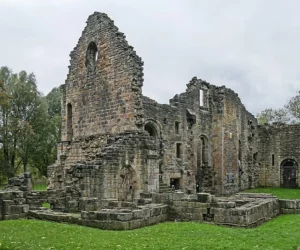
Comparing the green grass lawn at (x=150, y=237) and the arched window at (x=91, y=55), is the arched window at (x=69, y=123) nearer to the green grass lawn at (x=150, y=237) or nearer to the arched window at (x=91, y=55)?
the arched window at (x=91, y=55)

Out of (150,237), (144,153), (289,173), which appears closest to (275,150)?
(289,173)

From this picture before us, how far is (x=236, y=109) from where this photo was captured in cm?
3797

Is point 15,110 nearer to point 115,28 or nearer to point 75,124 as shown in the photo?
point 75,124

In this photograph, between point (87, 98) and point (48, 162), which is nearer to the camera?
point (87, 98)

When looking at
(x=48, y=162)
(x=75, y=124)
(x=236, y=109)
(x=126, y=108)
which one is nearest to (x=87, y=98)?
(x=75, y=124)

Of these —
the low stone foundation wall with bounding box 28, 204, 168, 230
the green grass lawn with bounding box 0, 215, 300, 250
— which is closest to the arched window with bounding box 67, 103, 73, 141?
the low stone foundation wall with bounding box 28, 204, 168, 230

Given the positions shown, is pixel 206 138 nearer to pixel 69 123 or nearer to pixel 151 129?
pixel 151 129

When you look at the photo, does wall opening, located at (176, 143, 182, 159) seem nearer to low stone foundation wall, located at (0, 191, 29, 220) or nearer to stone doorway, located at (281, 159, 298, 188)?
low stone foundation wall, located at (0, 191, 29, 220)

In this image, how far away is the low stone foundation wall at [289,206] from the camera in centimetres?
1822

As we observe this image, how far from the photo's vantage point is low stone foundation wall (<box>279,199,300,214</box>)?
59.8 feet

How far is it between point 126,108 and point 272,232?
11.4 metres

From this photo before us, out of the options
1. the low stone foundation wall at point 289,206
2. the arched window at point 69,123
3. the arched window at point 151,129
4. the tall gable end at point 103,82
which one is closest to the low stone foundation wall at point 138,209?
the low stone foundation wall at point 289,206

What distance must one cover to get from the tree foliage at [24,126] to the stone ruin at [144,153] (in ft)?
60.3

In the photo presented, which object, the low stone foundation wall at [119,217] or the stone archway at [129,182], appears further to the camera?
the stone archway at [129,182]
